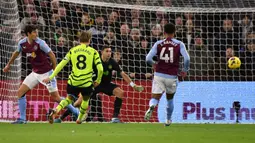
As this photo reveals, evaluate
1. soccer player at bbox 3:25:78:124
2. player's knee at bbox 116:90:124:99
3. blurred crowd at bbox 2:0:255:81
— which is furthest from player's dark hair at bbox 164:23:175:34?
blurred crowd at bbox 2:0:255:81

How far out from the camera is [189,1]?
19156 millimetres

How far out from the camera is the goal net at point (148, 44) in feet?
54.9

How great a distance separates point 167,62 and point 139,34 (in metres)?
4.41

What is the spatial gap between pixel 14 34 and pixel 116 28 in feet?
10.4

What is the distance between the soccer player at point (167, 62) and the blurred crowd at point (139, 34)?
3.46m

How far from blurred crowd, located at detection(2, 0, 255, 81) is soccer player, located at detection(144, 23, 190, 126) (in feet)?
11.4

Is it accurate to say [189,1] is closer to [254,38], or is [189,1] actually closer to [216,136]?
[254,38]

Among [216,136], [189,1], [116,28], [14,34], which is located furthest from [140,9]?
[216,136]

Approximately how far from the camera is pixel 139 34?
59.3 ft

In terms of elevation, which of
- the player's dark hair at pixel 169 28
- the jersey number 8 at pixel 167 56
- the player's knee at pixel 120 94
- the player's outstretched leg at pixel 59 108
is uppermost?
the player's dark hair at pixel 169 28

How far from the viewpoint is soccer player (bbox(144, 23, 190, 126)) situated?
13672 millimetres

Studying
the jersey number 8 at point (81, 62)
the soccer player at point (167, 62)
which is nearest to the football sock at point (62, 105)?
the jersey number 8 at point (81, 62)

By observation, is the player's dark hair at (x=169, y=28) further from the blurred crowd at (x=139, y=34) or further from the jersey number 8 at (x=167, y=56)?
the blurred crowd at (x=139, y=34)

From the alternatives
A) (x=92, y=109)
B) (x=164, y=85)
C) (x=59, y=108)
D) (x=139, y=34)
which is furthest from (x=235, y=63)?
(x=59, y=108)
